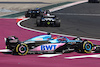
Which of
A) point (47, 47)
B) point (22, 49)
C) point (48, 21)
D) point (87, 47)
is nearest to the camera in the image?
→ point (22, 49)

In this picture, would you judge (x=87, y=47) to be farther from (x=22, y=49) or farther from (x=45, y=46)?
(x=22, y=49)

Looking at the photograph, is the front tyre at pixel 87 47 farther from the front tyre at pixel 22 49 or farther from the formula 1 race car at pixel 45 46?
the front tyre at pixel 22 49

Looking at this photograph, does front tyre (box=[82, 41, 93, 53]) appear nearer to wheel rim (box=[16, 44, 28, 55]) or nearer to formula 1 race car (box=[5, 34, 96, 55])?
formula 1 race car (box=[5, 34, 96, 55])

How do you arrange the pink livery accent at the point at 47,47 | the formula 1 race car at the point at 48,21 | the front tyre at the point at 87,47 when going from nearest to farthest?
1. the pink livery accent at the point at 47,47
2. the front tyre at the point at 87,47
3. the formula 1 race car at the point at 48,21

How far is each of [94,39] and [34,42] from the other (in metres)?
6.30

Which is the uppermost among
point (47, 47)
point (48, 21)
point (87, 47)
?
point (48, 21)

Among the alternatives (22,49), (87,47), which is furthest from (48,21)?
(22,49)

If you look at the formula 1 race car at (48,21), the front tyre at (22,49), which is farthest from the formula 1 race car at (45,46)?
the formula 1 race car at (48,21)

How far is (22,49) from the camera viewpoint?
12164 millimetres

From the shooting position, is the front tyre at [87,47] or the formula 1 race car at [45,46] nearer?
the formula 1 race car at [45,46]

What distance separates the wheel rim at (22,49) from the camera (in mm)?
12133

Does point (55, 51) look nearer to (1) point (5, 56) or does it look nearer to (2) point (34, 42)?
(2) point (34, 42)

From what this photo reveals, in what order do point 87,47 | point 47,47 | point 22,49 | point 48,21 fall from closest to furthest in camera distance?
point 22,49 < point 47,47 < point 87,47 < point 48,21

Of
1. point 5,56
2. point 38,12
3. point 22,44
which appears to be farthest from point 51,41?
point 38,12
